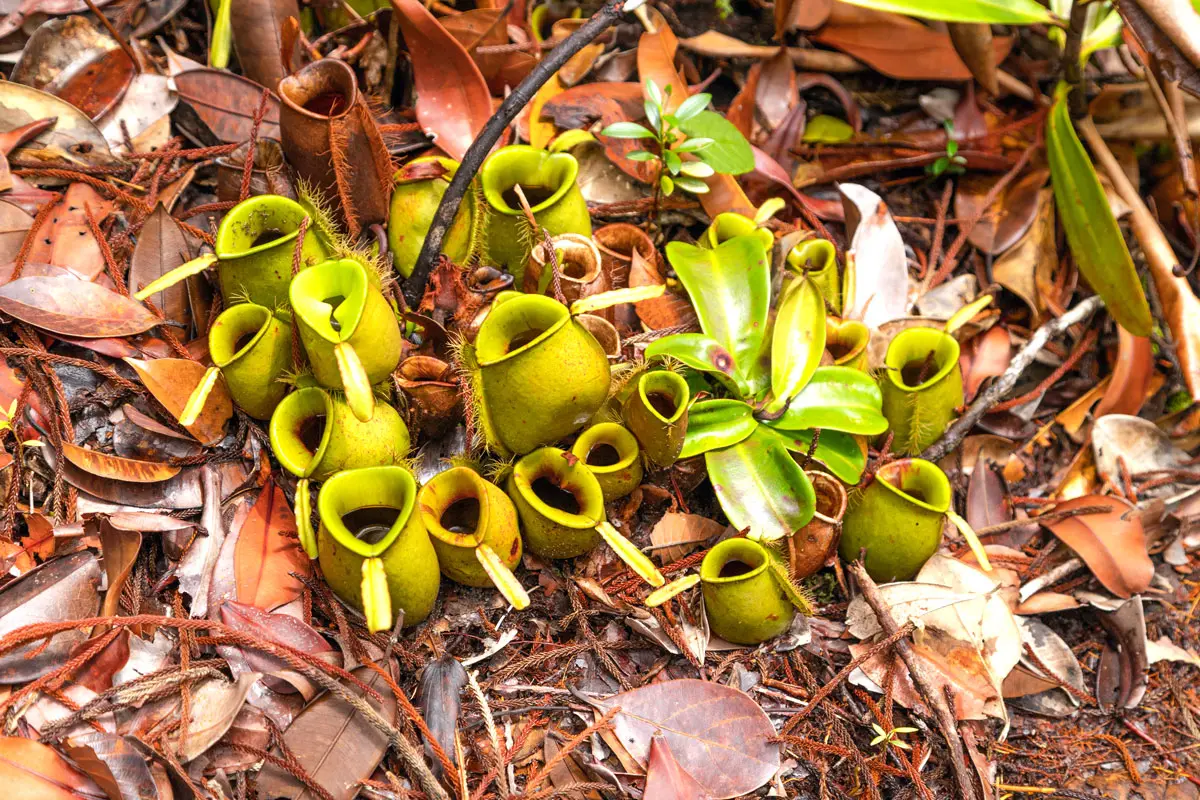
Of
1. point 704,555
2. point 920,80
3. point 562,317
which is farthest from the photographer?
point 920,80

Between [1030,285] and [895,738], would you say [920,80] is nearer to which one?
[1030,285]

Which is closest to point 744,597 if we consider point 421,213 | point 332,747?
point 332,747

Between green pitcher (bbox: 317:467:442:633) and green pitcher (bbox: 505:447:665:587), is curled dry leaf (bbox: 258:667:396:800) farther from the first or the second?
green pitcher (bbox: 505:447:665:587)

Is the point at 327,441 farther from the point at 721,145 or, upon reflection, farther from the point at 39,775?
the point at 721,145

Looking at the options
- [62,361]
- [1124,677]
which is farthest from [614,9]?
[1124,677]

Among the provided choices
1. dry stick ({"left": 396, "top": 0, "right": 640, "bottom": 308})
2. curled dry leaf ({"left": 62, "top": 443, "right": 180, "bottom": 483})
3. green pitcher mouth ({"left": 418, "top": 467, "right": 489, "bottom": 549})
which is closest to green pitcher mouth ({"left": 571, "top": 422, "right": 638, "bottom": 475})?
green pitcher mouth ({"left": 418, "top": 467, "right": 489, "bottom": 549})

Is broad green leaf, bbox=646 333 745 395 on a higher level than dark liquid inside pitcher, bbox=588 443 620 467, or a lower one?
higher
